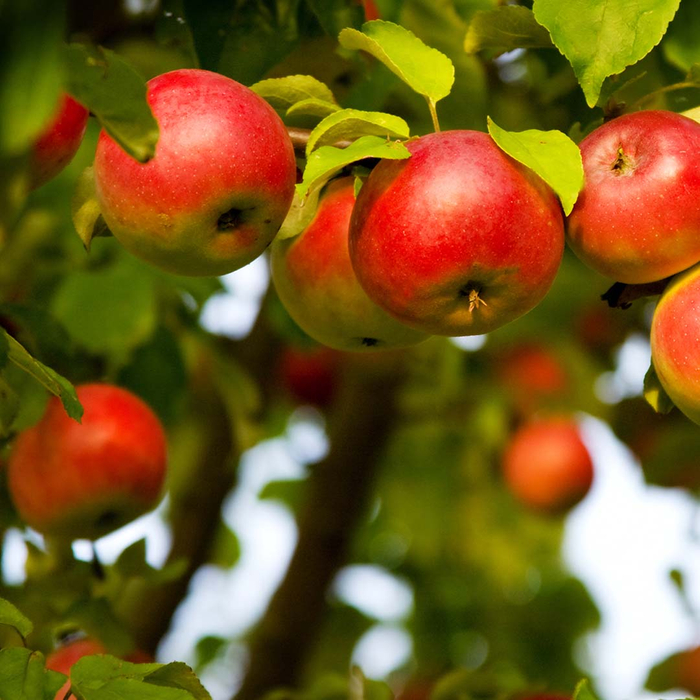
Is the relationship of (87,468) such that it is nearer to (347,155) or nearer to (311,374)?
(347,155)

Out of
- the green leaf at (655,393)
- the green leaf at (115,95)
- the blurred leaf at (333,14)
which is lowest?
the green leaf at (655,393)

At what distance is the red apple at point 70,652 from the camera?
126 centimetres

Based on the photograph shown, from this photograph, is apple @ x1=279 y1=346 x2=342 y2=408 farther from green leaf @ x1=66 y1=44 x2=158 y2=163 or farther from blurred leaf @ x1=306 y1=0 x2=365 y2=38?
green leaf @ x1=66 y1=44 x2=158 y2=163

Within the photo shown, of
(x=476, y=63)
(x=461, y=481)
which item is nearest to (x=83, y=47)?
(x=476, y=63)

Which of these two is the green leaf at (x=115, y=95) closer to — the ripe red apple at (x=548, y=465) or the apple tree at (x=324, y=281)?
the apple tree at (x=324, y=281)

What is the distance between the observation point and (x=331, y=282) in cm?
102

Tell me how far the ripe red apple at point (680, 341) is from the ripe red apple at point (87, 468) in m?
0.77

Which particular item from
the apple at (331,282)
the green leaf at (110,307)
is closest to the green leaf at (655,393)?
the apple at (331,282)

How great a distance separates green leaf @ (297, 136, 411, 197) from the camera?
0.82 meters

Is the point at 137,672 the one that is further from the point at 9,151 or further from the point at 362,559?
the point at 362,559

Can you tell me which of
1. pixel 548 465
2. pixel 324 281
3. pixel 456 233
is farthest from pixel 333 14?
pixel 548 465

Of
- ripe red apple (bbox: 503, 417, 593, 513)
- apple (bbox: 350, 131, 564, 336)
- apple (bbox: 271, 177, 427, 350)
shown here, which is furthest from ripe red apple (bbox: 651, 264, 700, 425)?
ripe red apple (bbox: 503, 417, 593, 513)

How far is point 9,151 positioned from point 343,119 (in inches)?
13.3

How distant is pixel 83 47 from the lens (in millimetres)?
730
